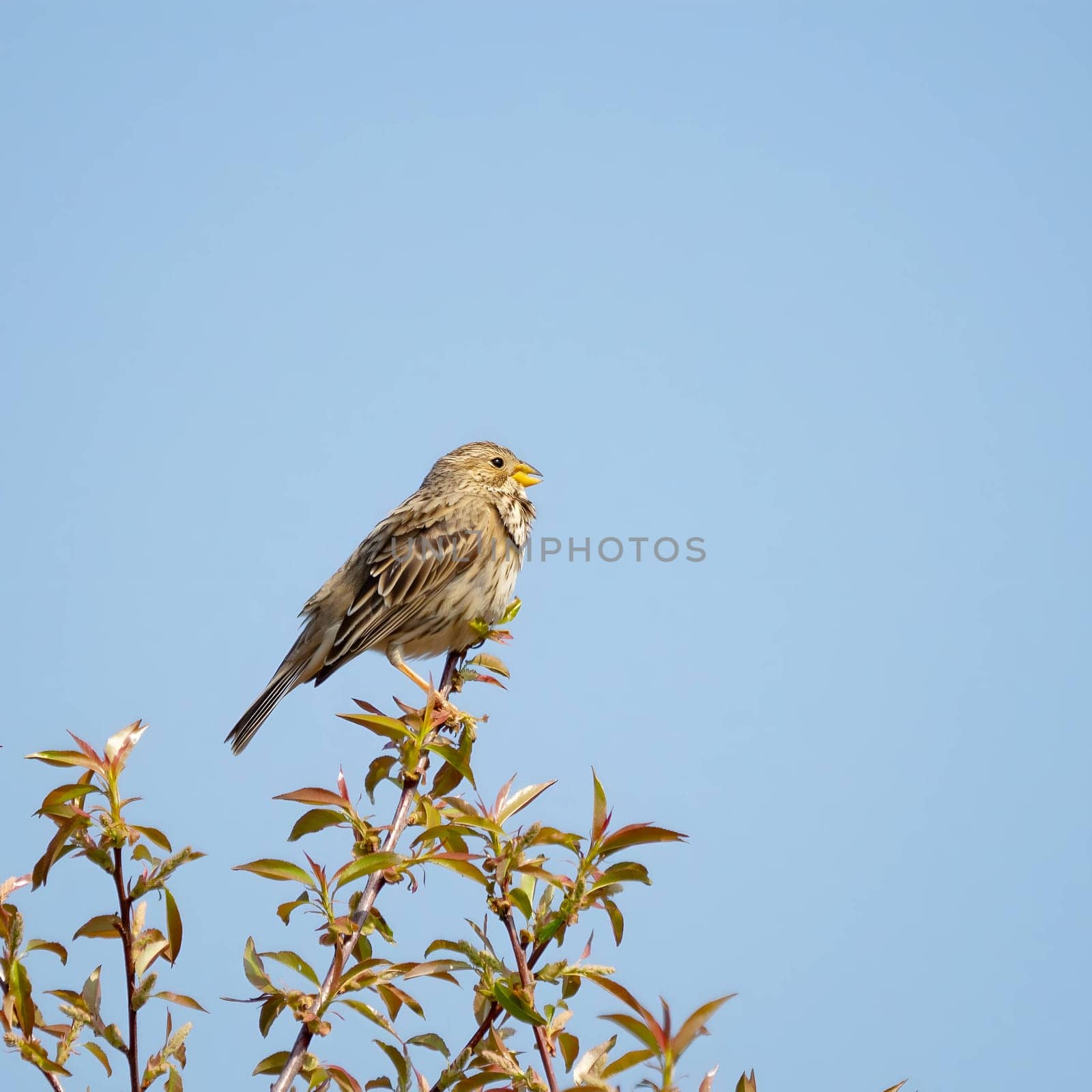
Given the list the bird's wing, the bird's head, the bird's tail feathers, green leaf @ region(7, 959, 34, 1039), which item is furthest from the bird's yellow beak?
green leaf @ region(7, 959, 34, 1039)

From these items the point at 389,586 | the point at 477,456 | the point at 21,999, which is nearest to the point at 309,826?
the point at 21,999

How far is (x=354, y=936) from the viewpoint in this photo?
337 cm

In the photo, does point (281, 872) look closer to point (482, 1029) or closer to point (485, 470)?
point (482, 1029)

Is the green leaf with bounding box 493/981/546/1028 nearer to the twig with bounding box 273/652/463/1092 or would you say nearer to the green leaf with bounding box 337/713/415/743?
the twig with bounding box 273/652/463/1092

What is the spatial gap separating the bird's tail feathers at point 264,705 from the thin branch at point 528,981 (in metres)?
4.51

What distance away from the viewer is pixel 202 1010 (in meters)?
3.26

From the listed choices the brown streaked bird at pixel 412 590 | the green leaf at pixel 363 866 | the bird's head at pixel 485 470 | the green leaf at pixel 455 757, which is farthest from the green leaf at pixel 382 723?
the bird's head at pixel 485 470

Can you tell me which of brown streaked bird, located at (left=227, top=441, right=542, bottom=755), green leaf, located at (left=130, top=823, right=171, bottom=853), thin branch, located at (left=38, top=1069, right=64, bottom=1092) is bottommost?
thin branch, located at (left=38, top=1069, right=64, bottom=1092)

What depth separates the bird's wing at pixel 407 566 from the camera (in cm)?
801

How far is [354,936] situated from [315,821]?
418mm


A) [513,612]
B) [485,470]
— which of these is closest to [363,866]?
[513,612]

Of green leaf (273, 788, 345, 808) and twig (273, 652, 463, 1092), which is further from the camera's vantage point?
green leaf (273, 788, 345, 808)

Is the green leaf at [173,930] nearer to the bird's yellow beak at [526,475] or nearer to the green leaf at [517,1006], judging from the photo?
the green leaf at [517,1006]

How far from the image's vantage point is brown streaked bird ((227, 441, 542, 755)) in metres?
8.01
